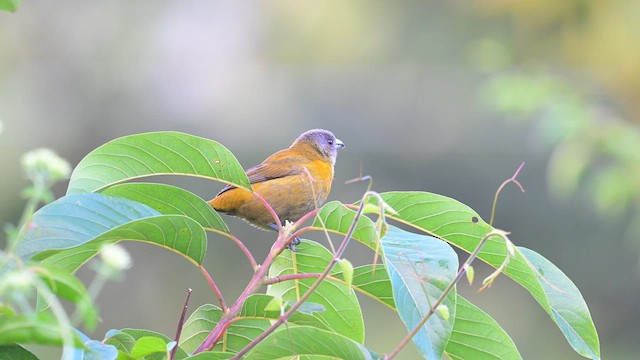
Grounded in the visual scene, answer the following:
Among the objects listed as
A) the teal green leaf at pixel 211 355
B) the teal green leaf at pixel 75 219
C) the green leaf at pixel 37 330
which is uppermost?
the green leaf at pixel 37 330

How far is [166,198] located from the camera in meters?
1.68

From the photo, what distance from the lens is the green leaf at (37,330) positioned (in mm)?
854

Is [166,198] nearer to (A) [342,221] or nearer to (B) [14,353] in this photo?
(A) [342,221]

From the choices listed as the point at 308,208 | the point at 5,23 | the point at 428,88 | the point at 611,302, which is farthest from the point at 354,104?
the point at 308,208

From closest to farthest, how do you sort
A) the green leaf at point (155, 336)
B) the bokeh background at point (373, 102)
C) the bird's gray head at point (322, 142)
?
the green leaf at point (155, 336) → the bird's gray head at point (322, 142) → the bokeh background at point (373, 102)

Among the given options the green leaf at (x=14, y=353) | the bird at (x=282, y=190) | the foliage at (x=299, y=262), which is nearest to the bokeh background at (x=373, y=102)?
the bird at (x=282, y=190)

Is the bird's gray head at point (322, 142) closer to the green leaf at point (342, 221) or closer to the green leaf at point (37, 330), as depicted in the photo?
the green leaf at point (342, 221)

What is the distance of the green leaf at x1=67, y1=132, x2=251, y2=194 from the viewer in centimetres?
163

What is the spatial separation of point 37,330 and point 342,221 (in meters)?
0.80

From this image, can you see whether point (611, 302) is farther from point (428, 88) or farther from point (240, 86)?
point (240, 86)

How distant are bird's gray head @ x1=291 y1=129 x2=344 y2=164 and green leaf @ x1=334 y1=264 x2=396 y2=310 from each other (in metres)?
2.45

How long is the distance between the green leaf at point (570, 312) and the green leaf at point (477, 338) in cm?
10

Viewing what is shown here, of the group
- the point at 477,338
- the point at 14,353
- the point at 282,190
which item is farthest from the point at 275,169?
the point at 14,353

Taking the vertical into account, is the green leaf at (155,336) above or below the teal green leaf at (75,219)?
below
